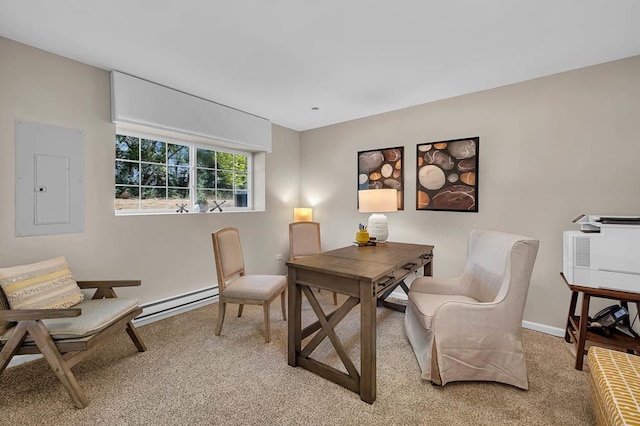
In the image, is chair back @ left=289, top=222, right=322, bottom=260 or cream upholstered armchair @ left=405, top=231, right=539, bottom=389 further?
chair back @ left=289, top=222, right=322, bottom=260

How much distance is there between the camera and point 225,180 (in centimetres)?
369

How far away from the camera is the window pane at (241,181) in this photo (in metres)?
3.84

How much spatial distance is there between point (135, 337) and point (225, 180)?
2075mm

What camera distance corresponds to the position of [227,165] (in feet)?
12.2

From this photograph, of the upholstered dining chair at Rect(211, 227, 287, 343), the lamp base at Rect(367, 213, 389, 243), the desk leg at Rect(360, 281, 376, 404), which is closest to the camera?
the desk leg at Rect(360, 281, 376, 404)

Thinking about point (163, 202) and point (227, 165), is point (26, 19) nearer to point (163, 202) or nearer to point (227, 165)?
point (163, 202)

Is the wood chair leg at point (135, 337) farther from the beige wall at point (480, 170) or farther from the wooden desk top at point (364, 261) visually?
the wooden desk top at point (364, 261)

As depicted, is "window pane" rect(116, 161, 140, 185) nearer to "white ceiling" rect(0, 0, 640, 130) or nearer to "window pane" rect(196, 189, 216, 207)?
"window pane" rect(196, 189, 216, 207)

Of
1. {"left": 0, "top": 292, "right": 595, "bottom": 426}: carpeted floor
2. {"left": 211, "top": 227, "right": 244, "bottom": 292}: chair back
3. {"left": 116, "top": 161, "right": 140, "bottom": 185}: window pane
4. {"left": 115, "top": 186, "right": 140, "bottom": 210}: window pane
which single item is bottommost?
{"left": 0, "top": 292, "right": 595, "bottom": 426}: carpeted floor

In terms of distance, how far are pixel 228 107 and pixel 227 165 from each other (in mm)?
747

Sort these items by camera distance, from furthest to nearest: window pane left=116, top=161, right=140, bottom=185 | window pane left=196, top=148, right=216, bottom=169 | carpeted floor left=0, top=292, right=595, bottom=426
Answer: window pane left=196, top=148, right=216, bottom=169
window pane left=116, top=161, right=140, bottom=185
carpeted floor left=0, top=292, right=595, bottom=426

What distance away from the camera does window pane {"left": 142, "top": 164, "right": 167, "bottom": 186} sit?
9.61 ft

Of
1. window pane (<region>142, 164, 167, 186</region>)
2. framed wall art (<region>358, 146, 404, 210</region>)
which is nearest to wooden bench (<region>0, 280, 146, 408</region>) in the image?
window pane (<region>142, 164, 167, 186</region>)

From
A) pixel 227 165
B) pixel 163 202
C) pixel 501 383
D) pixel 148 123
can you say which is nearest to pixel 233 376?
pixel 501 383
